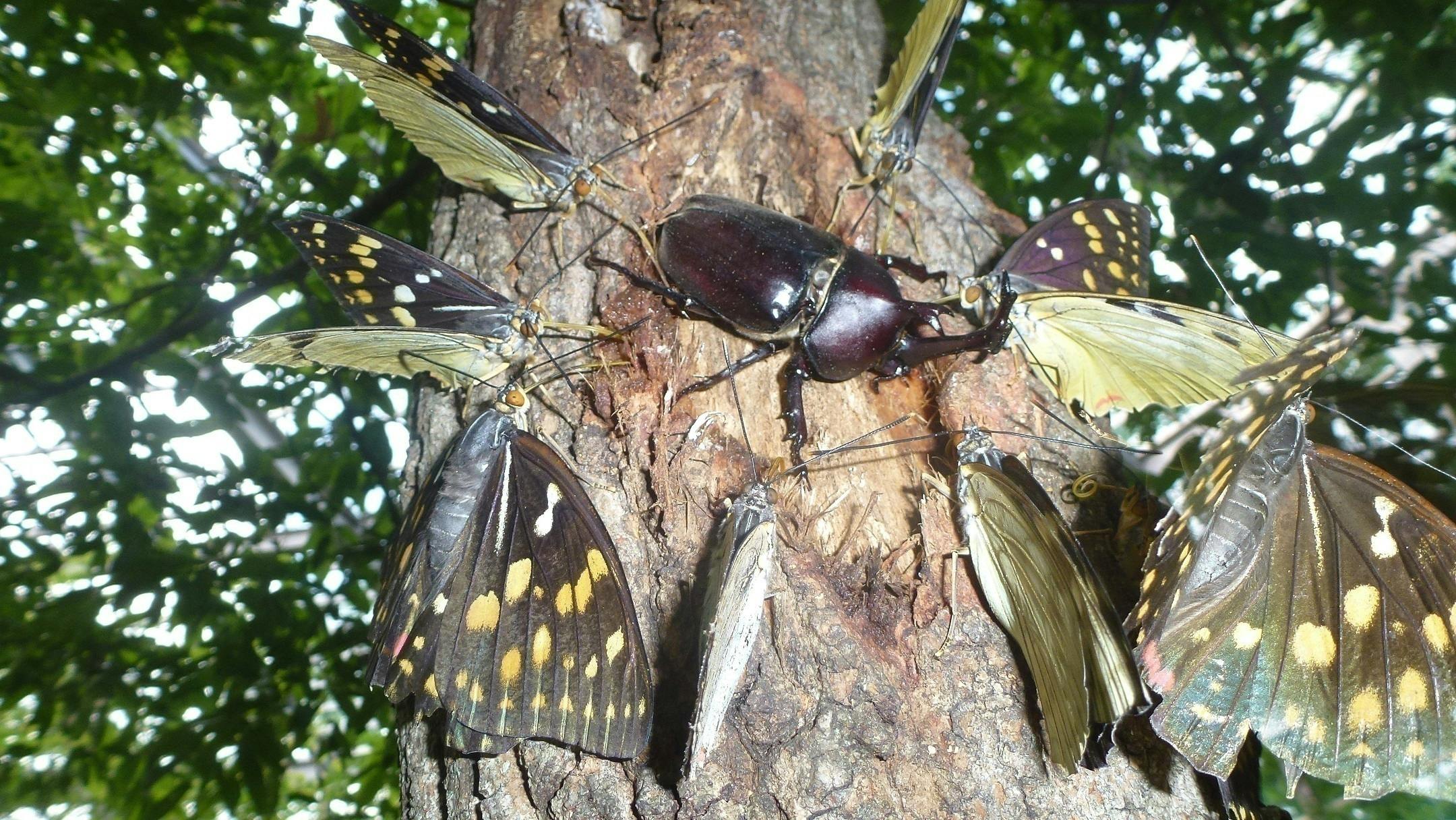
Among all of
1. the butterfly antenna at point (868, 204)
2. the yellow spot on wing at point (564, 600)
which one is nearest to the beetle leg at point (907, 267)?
→ the butterfly antenna at point (868, 204)

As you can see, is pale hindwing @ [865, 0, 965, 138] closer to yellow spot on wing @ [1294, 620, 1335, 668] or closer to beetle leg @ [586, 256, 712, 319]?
beetle leg @ [586, 256, 712, 319]

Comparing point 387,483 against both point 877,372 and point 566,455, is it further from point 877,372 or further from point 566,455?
point 877,372

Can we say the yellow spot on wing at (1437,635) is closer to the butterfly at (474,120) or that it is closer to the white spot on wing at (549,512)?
the white spot on wing at (549,512)

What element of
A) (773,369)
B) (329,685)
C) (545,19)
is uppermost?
(545,19)

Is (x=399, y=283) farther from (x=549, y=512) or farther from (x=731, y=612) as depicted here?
(x=731, y=612)

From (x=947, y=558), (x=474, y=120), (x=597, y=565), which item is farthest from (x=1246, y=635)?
(x=474, y=120)

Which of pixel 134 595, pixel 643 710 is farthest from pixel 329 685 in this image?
pixel 643 710

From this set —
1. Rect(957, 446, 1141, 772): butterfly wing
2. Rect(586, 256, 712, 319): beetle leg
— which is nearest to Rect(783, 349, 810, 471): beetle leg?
Rect(586, 256, 712, 319): beetle leg
